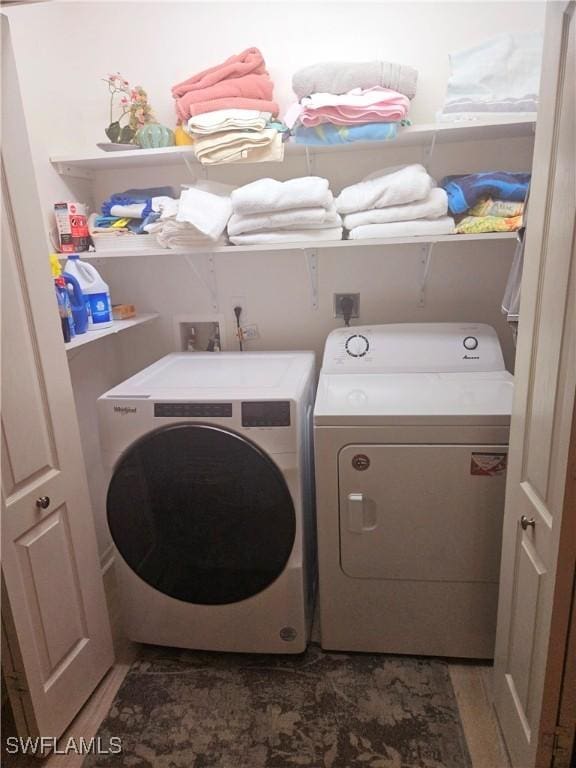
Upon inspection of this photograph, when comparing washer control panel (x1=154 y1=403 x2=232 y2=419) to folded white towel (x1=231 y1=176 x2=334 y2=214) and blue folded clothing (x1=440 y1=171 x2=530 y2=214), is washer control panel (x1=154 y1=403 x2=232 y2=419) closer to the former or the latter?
folded white towel (x1=231 y1=176 x2=334 y2=214)

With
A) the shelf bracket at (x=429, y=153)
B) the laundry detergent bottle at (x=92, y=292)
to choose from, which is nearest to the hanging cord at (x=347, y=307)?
the shelf bracket at (x=429, y=153)

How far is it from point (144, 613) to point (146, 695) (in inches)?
9.6

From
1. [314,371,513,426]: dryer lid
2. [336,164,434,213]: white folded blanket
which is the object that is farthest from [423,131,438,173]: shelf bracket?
[314,371,513,426]: dryer lid

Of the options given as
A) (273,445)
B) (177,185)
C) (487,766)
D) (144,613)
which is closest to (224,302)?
(177,185)

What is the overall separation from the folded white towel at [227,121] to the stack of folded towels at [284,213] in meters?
0.19

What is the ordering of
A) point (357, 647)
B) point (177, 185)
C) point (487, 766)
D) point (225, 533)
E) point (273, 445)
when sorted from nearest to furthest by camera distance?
point (487, 766) → point (273, 445) → point (225, 533) → point (357, 647) → point (177, 185)

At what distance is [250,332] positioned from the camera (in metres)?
2.21

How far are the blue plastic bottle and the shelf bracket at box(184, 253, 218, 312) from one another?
0.55 meters

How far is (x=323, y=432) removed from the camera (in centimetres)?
147

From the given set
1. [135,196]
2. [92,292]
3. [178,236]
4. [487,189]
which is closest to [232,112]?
[178,236]

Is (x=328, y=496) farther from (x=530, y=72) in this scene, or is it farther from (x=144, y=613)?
(x=530, y=72)

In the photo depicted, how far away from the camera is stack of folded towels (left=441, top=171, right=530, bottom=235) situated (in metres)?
1.66

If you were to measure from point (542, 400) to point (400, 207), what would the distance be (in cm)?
91

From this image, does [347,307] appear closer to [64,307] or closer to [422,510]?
[422,510]
